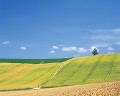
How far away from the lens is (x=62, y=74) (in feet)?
293

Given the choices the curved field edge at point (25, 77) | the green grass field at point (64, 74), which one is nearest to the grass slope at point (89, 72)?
the green grass field at point (64, 74)

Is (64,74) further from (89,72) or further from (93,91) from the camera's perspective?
(93,91)

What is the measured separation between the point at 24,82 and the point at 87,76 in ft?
54.4

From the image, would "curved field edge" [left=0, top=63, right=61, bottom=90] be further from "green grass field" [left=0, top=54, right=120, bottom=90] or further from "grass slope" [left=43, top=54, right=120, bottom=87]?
"grass slope" [left=43, top=54, right=120, bottom=87]

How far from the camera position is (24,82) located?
83125mm

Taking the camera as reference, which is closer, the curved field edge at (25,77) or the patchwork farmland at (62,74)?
the patchwork farmland at (62,74)

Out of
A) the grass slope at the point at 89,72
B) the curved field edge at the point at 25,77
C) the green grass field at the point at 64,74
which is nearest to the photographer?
the grass slope at the point at 89,72

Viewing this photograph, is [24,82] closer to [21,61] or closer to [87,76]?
[87,76]

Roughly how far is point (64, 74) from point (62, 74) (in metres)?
0.64

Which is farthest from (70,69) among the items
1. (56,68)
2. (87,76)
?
(87,76)

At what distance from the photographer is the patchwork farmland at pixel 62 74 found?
76.6 metres

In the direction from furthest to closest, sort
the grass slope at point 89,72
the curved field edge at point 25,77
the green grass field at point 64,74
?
1. the curved field edge at point 25,77
2. the green grass field at point 64,74
3. the grass slope at point 89,72

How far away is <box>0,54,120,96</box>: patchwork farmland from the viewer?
7656 cm

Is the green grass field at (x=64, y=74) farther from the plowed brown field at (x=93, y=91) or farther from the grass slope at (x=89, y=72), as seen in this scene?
the plowed brown field at (x=93, y=91)
